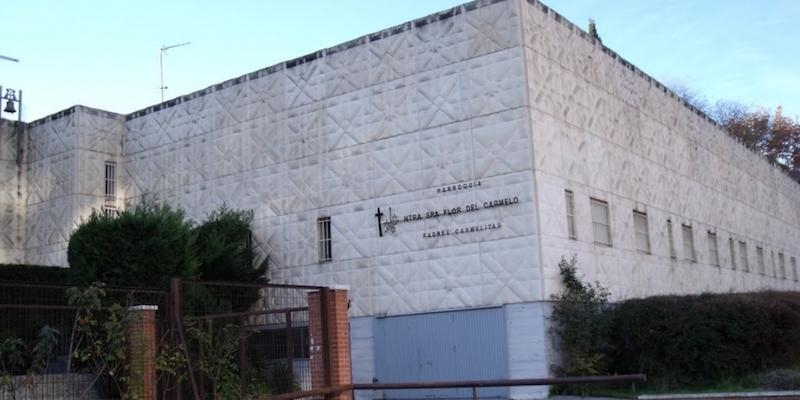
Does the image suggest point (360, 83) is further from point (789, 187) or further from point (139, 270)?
point (789, 187)

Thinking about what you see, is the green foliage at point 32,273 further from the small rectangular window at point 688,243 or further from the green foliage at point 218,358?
the small rectangular window at point 688,243

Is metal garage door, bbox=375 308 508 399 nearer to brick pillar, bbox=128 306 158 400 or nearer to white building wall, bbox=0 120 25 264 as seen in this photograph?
→ brick pillar, bbox=128 306 158 400

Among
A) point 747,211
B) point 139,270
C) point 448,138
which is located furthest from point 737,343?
point 747,211

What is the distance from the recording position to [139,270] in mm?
21547

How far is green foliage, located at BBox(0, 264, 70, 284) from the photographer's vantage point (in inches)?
Answer: 890

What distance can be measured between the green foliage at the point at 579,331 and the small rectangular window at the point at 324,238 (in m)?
7.59

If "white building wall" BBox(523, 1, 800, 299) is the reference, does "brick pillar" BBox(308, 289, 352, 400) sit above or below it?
below

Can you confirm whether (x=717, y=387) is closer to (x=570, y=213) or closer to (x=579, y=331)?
(x=579, y=331)

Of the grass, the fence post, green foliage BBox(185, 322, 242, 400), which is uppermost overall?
the fence post

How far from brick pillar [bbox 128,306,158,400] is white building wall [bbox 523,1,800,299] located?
38.9ft

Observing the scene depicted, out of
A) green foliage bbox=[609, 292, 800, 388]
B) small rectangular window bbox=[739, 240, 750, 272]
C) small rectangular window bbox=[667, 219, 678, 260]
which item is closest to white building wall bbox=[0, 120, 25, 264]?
green foliage bbox=[609, 292, 800, 388]

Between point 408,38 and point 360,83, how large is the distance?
206 cm

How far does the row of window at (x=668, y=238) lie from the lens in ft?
78.6

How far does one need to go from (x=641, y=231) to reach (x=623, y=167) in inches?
90.3
